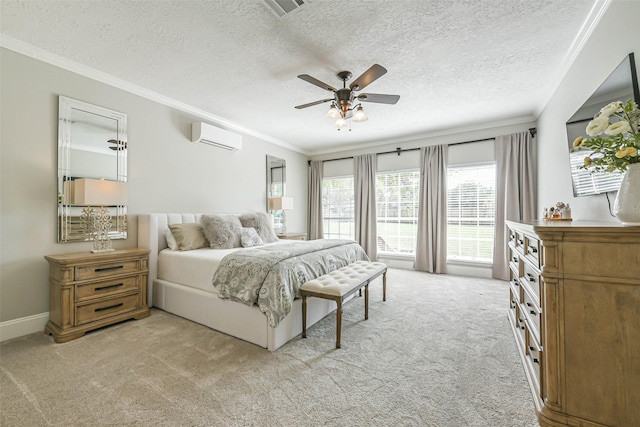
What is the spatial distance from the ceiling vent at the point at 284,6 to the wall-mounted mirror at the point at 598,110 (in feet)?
6.92

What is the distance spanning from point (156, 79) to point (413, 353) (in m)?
3.99

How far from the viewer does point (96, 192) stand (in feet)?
8.53

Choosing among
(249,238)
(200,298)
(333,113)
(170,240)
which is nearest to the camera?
(200,298)

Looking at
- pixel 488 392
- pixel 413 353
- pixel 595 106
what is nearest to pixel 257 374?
pixel 413 353

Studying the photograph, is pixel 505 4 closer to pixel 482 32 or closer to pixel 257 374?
pixel 482 32

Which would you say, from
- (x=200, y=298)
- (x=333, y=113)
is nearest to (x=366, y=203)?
(x=333, y=113)

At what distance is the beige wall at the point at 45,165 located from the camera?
2432 millimetres

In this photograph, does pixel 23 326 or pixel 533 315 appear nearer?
pixel 533 315

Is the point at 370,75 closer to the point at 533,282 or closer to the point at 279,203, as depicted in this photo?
the point at 533,282

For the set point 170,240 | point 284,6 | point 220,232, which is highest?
point 284,6

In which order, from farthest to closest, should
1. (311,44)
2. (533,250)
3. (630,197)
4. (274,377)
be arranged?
(311,44) → (274,377) → (533,250) → (630,197)

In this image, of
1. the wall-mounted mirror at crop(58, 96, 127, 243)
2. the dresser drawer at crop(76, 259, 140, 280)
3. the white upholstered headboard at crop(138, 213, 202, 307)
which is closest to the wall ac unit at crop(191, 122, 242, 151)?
the wall-mounted mirror at crop(58, 96, 127, 243)

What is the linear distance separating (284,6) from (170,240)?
9.47ft

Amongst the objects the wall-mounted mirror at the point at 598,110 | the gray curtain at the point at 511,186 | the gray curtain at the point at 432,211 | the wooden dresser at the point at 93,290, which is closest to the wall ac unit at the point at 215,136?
the wooden dresser at the point at 93,290
